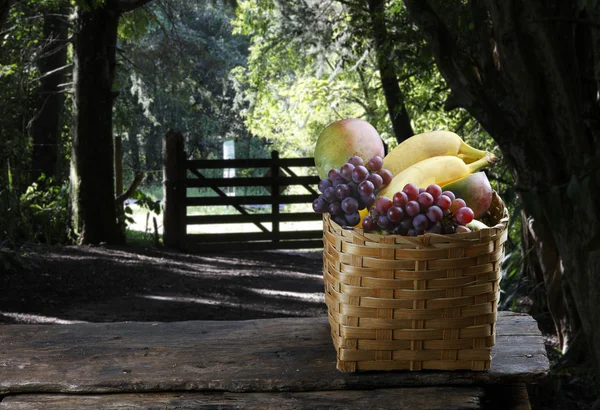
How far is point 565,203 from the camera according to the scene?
8.54 feet

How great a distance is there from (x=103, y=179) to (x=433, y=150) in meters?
7.01

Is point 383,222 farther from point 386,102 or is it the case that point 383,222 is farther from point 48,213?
point 386,102

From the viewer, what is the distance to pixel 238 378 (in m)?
1.29

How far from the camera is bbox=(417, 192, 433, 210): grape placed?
1.15 m

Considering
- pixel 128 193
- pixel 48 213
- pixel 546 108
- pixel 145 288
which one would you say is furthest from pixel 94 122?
pixel 546 108

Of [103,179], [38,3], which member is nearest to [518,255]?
[103,179]

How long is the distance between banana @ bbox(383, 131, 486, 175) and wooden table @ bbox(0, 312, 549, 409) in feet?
1.25

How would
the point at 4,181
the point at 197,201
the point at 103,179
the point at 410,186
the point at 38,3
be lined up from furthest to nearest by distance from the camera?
1. the point at 38,3
2. the point at 197,201
3. the point at 103,179
4. the point at 4,181
5. the point at 410,186

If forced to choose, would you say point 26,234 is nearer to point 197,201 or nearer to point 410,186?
point 197,201

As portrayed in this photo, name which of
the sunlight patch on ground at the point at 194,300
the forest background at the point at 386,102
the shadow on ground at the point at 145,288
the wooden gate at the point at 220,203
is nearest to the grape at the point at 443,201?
the forest background at the point at 386,102

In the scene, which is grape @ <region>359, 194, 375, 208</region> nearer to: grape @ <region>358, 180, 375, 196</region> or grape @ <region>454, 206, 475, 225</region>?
grape @ <region>358, 180, 375, 196</region>

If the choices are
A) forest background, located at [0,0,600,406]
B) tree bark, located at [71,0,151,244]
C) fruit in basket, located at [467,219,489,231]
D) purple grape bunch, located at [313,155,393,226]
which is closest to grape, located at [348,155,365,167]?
purple grape bunch, located at [313,155,393,226]

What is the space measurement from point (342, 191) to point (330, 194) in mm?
28

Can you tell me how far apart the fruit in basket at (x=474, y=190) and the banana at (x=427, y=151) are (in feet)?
0.27
